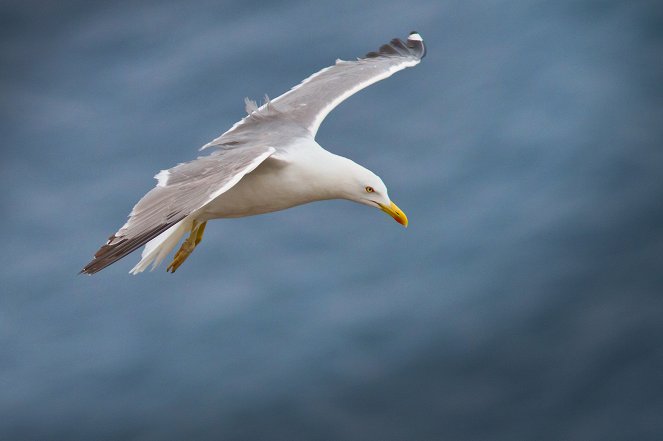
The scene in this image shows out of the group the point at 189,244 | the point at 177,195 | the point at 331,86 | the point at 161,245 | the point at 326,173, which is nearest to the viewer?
the point at 177,195

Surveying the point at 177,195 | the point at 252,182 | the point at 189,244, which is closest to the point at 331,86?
the point at 189,244

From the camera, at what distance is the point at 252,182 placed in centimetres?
630

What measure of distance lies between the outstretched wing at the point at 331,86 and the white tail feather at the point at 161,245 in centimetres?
43

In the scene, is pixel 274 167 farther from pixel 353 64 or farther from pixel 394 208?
pixel 353 64

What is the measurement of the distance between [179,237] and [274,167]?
780 millimetres

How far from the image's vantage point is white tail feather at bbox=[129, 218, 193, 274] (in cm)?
662

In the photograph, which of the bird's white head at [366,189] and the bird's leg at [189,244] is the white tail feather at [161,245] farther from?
the bird's white head at [366,189]

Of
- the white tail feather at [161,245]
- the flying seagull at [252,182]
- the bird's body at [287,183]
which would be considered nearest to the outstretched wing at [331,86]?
the flying seagull at [252,182]

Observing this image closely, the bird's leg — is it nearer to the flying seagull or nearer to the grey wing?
the flying seagull

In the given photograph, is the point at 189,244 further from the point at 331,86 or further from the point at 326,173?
the point at 331,86

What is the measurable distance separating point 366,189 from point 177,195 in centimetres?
92

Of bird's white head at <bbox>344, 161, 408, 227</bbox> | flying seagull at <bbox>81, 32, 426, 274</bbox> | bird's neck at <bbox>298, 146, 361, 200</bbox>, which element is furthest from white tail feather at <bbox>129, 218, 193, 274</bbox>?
bird's white head at <bbox>344, 161, 408, 227</bbox>

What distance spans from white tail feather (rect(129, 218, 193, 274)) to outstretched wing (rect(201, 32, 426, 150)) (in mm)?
428

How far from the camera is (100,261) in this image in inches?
216
